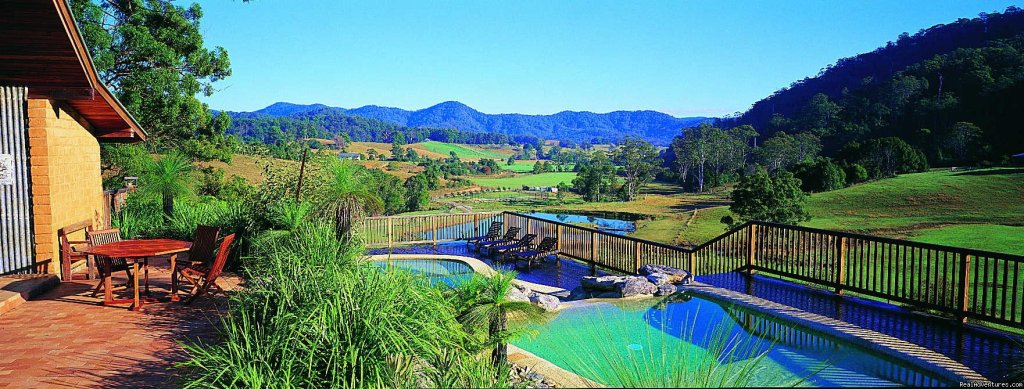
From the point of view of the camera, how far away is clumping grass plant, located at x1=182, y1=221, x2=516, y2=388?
12.8ft

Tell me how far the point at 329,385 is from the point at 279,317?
68cm

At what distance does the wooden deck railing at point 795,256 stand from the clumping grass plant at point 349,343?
15.1 ft

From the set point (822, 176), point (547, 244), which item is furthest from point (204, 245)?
point (822, 176)

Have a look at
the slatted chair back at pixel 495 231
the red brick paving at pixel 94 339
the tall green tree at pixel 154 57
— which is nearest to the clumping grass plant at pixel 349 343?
the red brick paving at pixel 94 339

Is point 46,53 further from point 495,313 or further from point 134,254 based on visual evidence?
point 495,313

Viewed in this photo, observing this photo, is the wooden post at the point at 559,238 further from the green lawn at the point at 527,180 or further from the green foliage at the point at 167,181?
the green lawn at the point at 527,180

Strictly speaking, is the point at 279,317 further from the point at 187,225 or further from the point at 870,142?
the point at 870,142

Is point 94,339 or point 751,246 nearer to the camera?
point 94,339

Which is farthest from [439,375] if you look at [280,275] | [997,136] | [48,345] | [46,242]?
[997,136]

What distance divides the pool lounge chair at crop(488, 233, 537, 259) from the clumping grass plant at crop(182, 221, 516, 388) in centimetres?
815

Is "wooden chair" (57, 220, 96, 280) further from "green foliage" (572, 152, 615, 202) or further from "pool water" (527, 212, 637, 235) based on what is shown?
"green foliage" (572, 152, 615, 202)

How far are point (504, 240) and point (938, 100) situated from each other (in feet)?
216

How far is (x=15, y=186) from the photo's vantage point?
757 cm

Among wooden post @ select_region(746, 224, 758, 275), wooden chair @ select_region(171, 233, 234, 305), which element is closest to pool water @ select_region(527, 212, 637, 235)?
wooden post @ select_region(746, 224, 758, 275)
